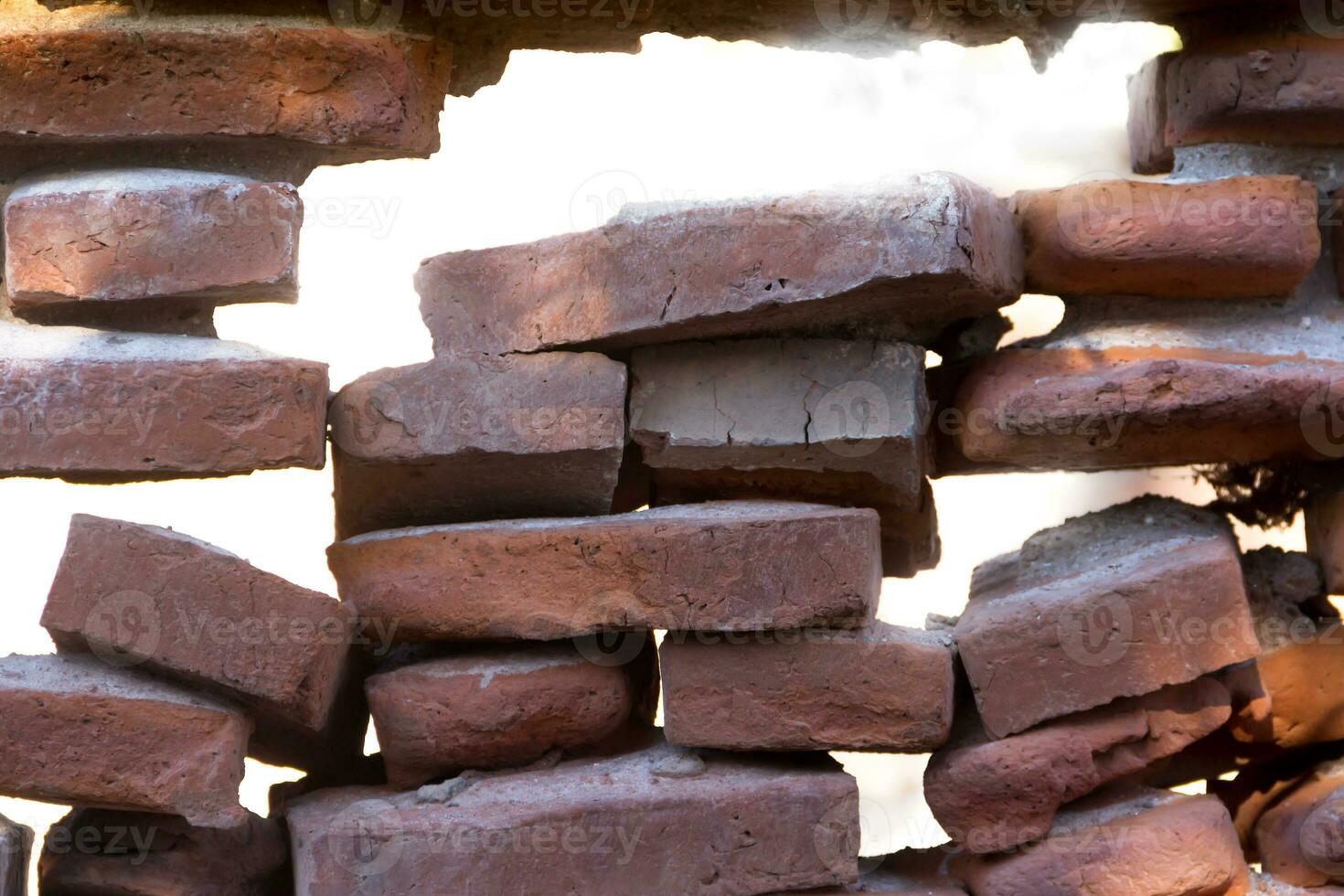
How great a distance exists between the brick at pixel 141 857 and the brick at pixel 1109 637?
94 cm

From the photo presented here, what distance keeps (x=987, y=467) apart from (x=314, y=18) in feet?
3.55

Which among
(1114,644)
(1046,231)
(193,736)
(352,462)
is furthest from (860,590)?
(193,736)

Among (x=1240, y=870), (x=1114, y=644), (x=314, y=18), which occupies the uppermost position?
(x=314, y=18)

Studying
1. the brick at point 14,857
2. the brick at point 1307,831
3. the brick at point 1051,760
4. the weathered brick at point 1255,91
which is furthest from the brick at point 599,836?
the weathered brick at point 1255,91

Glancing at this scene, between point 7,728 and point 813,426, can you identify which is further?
point 813,426

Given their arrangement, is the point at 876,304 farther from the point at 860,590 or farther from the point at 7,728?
the point at 7,728

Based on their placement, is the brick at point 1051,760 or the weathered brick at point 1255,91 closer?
the brick at point 1051,760

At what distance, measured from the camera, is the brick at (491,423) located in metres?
1.63

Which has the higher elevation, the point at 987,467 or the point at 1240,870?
the point at 987,467

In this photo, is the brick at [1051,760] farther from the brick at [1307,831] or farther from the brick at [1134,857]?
the brick at [1307,831]

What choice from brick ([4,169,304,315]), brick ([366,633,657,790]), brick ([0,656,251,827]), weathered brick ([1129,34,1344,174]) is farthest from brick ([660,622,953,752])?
weathered brick ([1129,34,1344,174])

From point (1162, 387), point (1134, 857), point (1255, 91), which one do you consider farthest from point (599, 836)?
point (1255, 91)

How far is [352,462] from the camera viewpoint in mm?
1684

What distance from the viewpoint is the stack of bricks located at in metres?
1.54
